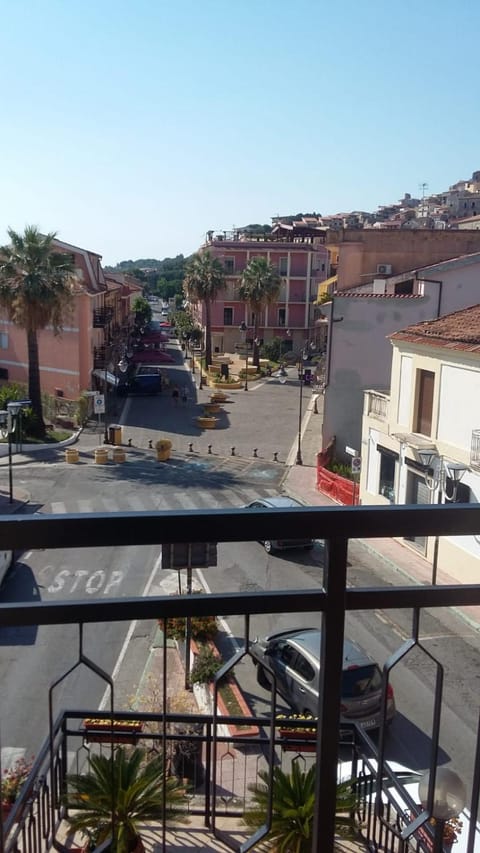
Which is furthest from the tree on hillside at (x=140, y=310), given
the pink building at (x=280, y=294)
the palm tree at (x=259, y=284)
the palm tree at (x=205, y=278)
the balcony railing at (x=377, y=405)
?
the balcony railing at (x=377, y=405)

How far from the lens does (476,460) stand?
59.4 ft

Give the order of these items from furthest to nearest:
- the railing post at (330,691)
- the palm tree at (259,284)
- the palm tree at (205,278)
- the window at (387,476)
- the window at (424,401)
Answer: the palm tree at (205,278), the palm tree at (259,284), the window at (387,476), the window at (424,401), the railing post at (330,691)

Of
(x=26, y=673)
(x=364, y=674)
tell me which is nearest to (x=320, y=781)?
(x=364, y=674)

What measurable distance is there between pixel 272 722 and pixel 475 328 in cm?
1860

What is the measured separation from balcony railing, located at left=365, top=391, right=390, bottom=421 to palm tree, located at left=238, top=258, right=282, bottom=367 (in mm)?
34314

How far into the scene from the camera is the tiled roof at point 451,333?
18.8m

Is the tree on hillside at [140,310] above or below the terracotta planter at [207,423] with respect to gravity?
above

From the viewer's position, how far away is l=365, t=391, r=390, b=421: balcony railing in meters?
23.1

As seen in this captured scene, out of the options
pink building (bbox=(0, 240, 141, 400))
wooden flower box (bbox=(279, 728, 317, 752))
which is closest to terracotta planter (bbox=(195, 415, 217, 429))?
pink building (bbox=(0, 240, 141, 400))

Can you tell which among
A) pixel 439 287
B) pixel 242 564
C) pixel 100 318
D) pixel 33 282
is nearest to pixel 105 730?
pixel 242 564

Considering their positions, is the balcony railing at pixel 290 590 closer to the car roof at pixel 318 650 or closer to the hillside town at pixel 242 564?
the hillside town at pixel 242 564

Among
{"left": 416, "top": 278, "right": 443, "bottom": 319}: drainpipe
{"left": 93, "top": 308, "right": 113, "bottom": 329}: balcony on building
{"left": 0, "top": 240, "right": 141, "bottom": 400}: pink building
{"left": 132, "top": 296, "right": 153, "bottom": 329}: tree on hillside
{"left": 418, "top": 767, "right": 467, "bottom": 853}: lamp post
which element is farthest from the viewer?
{"left": 132, "top": 296, "right": 153, "bottom": 329}: tree on hillside

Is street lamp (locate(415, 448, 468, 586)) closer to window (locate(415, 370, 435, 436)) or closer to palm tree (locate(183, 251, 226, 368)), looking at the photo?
window (locate(415, 370, 435, 436))

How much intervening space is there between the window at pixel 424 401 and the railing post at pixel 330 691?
18.6 meters
